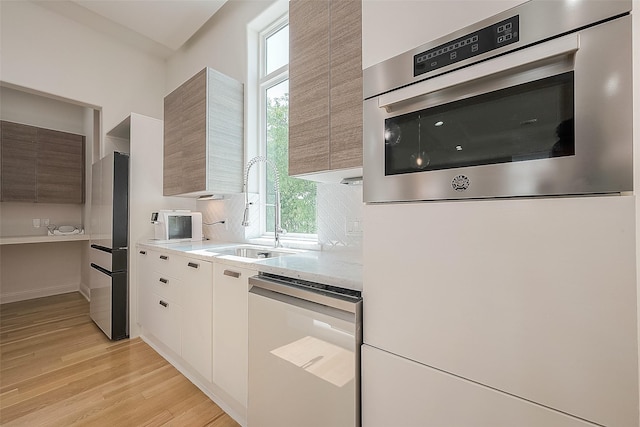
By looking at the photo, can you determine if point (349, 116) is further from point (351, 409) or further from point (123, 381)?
point (123, 381)

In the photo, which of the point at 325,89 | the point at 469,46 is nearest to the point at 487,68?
the point at 469,46

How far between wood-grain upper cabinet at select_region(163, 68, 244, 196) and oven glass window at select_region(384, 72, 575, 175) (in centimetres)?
191

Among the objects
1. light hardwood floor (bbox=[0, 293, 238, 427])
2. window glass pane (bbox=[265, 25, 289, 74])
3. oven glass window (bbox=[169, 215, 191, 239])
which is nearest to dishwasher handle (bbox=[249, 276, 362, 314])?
light hardwood floor (bbox=[0, 293, 238, 427])

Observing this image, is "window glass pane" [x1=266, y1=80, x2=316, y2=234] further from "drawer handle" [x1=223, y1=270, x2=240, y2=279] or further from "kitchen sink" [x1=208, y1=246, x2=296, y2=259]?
"drawer handle" [x1=223, y1=270, x2=240, y2=279]

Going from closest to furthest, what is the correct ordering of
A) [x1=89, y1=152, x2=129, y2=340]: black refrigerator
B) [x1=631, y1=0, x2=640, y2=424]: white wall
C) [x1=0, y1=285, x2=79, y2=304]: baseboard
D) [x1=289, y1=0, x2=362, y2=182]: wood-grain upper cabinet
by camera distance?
[x1=631, y1=0, x2=640, y2=424]: white wall < [x1=289, y1=0, x2=362, y2=182]: wood-grain upper cabinet < [x1=89, y1=152, x2=129, y2=340]: black refrigerator < [x1=0, y1=285, x2=79, y2=304]: baseboard

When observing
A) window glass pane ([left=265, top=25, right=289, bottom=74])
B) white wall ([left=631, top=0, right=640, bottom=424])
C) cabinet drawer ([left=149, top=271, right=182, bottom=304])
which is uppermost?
window glass pane ([left=265, top=25, right=289, bottom=74])

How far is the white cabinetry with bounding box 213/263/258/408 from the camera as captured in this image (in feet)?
4.87

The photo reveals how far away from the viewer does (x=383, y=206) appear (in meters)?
0.93

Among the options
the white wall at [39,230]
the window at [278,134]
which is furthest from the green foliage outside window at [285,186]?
the white wall at [39,230]

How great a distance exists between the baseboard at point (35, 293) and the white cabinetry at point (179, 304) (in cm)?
258

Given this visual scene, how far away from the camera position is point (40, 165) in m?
3.78

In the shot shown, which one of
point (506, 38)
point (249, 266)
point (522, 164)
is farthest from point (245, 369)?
point (506, 38)

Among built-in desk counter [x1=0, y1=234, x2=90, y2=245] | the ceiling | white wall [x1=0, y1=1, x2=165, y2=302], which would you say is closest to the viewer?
the ceiling

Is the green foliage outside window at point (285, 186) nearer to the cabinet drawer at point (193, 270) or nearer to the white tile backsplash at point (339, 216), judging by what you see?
the white tile backsplash at point (339, 216)
